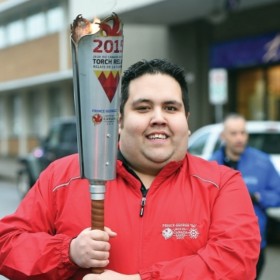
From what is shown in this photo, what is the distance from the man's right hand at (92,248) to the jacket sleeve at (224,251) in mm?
177

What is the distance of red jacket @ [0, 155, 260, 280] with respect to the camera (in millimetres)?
2256

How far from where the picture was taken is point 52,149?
1401 cm

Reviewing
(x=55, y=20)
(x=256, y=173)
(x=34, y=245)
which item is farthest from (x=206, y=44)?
(x=34, y=245)

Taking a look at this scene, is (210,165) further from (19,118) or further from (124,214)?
(19,118)

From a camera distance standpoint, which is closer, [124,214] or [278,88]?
[124,214]

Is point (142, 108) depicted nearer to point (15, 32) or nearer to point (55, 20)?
point (55, 20)

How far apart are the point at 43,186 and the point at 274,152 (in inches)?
289

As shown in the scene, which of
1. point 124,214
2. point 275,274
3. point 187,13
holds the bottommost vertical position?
point 275,274

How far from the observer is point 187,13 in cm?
1692

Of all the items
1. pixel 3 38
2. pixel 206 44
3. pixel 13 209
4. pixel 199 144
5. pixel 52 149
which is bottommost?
pixel 13 209

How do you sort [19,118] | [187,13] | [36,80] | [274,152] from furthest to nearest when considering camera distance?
[19,118] < [36,80] < [187,13] < [274,152]

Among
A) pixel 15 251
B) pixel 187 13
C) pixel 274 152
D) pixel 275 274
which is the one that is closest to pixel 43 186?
pixel 15 251

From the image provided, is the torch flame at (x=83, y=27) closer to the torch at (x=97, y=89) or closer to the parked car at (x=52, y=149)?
the torch at (x=97, y=89)

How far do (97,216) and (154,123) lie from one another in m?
0.42
